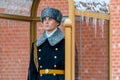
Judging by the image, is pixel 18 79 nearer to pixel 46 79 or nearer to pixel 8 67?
pixel 8 67

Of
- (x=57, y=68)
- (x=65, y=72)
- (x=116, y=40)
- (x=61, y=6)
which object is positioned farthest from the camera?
(x=116, y=40)

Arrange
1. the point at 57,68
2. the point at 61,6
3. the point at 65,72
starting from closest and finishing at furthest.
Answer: the point at 65,72, the point at 57,68, the point at 61,6

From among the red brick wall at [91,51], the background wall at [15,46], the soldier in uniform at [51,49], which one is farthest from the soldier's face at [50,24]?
the background wall at [15,46]

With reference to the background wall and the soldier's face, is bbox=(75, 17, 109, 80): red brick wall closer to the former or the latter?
the soldier's face

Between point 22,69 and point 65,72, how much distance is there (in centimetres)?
191

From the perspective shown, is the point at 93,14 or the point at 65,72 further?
the point at 93,14

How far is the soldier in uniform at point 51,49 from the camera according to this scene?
4.98 meters

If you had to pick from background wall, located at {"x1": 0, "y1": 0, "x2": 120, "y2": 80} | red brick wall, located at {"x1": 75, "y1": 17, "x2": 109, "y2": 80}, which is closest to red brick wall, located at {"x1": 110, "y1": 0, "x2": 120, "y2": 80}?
background wall, located at {"x1": 0, "y1": 0, "x2": 120, "y2": 80}

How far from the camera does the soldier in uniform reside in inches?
196

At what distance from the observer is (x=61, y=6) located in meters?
6.36

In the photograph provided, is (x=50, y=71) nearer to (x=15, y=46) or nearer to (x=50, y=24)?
(x=50, y=24)

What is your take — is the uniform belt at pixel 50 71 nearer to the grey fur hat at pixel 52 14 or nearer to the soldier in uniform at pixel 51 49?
the soldier in uniform at pixel 51 49

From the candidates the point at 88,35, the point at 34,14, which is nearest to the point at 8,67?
the point at 34,14

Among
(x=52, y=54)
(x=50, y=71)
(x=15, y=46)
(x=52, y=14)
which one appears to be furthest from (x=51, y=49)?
(x=15, y=46)
